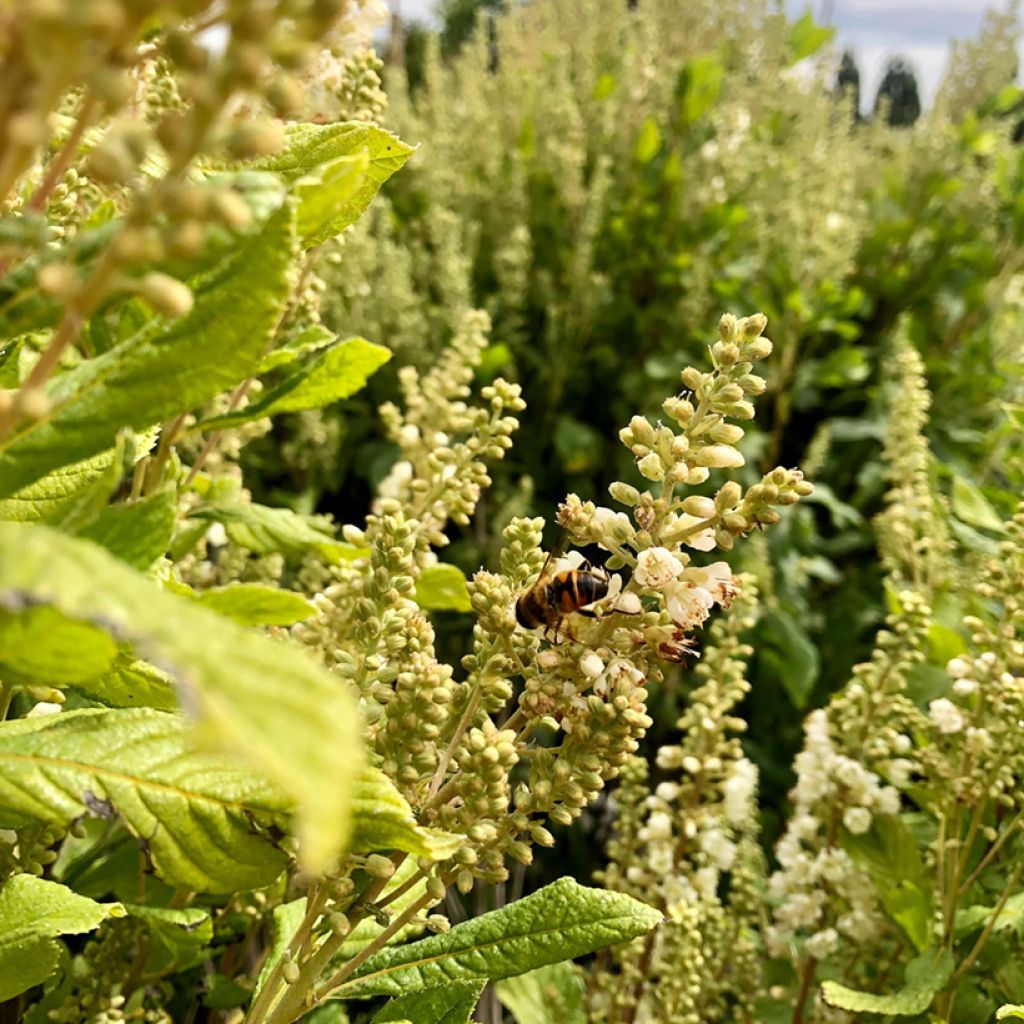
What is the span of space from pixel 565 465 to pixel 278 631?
1.91 m

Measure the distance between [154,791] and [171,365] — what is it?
11.1 inches

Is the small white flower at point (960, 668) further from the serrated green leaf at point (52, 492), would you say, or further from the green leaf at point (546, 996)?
the serrated green leaf at point (52, 492)

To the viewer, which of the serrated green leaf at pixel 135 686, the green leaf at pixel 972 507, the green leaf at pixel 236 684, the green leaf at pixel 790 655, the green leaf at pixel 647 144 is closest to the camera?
the green leaf at pixel 236 684

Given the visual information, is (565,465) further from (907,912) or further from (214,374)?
(214,374)

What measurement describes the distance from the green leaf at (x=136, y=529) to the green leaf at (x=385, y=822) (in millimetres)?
188

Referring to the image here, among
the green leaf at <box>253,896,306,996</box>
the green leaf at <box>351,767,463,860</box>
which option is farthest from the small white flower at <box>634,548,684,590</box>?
the green leaf at <box>253,896,306,996</box>

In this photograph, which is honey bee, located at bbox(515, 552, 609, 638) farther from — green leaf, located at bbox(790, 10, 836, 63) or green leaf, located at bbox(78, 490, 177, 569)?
green leaf, located at bbox(790, 10, 836, 63)

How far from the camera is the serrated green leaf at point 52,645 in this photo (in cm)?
48

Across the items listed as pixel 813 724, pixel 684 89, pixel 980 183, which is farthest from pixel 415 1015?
pixel 980 183

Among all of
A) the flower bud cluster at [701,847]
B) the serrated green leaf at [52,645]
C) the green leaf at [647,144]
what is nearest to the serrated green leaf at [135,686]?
the serrated green leaf at [52,645]

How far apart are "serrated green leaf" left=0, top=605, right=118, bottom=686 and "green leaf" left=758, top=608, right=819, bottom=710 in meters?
2.16

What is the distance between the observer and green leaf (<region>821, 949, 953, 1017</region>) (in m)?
1.18

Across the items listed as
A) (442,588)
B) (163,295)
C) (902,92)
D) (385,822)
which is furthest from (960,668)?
(902,92)

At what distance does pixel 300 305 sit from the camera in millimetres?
1183
